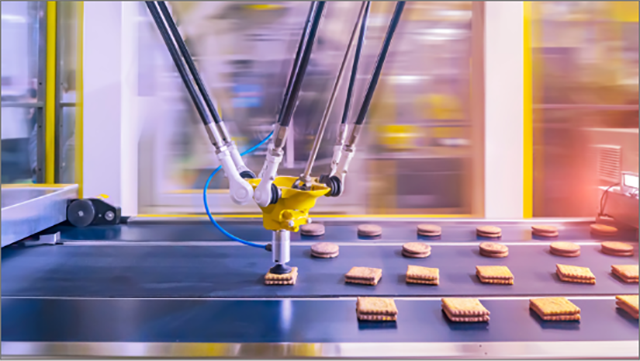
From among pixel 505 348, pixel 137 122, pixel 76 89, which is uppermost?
pixel 76 89

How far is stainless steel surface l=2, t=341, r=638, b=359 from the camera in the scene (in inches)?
32.9

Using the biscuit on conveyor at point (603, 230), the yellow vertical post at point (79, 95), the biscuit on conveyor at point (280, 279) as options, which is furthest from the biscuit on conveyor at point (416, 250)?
the yellow vertical post at point (79, 95)

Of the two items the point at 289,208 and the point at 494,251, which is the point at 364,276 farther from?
the point at 494,251

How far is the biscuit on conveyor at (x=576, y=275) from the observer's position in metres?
1.20

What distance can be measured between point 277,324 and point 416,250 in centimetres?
67

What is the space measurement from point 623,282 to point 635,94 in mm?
2500

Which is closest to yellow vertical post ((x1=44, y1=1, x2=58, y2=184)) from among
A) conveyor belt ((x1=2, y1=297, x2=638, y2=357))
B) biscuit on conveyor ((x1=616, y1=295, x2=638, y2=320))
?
conveyor belt ((x1=2, y1=297, x2=638, y2=357))

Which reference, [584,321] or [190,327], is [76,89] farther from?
[584,321]

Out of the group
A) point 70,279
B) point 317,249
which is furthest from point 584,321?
point 70,279

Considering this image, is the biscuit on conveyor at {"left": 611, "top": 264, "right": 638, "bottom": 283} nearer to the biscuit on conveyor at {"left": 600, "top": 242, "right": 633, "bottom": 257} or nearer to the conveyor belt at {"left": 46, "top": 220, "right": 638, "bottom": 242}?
the biscuit on conveyor at {"left": 600, "top": 242, "right": 633, "bottom": 257}

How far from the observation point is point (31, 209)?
5.18 ft

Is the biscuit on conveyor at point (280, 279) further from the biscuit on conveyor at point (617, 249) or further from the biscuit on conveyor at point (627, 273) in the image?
the biscuit on conveyor at point (617, 249)

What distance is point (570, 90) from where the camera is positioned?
3.19m

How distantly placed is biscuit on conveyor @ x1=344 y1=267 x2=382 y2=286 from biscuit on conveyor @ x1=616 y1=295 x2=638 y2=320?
1.94 feet
